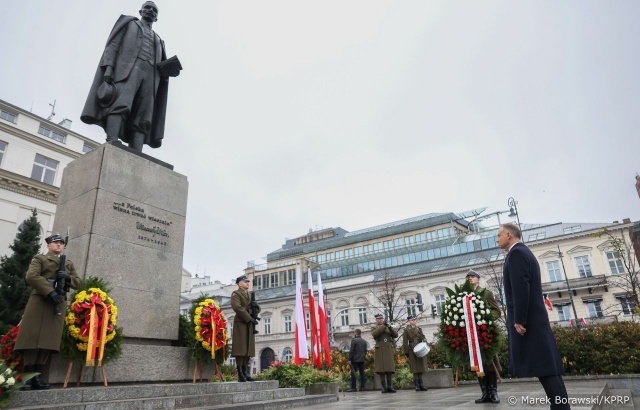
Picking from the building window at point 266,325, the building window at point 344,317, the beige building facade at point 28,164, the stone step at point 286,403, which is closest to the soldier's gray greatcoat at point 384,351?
the stone step at point 286,403

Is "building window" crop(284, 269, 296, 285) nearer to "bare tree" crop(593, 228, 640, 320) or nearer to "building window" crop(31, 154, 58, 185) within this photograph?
"building window" crop(31, 154, 58, 185)

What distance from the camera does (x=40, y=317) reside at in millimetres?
5457

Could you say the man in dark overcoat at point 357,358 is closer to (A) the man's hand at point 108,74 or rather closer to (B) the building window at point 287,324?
(A) the man's hand at point 108,74

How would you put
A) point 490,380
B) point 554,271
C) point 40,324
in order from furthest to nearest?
point 554,271, point 490,380, point 40,324

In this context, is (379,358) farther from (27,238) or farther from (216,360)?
(27,238)

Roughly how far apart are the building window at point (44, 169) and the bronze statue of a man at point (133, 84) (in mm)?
28385

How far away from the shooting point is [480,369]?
22.6 feet

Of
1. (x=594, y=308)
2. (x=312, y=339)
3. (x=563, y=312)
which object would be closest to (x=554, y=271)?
(x=563, y=312)

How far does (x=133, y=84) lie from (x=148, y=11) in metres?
1.93

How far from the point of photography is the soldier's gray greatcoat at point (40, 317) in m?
5.32

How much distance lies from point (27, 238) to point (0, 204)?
18.9ft

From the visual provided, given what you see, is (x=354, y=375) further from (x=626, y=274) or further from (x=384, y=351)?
(x=626, y=274)

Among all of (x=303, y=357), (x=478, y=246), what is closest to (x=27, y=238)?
(x=303, y=357)

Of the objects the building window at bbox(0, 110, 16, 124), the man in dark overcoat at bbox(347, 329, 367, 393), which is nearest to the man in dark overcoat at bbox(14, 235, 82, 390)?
the man in dark overcoat at bbox(347, 329, 367, 393)
